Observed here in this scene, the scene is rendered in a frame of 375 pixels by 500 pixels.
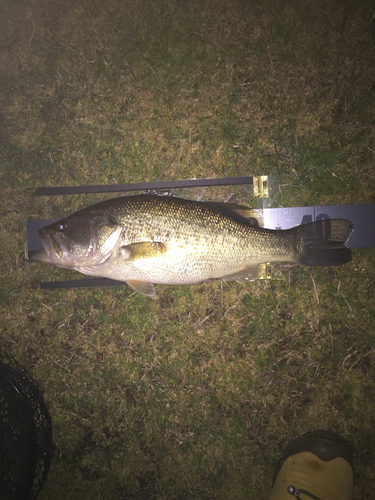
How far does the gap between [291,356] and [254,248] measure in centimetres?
120

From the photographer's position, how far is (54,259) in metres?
2.41

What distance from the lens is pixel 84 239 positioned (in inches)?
92.7

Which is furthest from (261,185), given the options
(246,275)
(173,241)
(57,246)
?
(57,246)

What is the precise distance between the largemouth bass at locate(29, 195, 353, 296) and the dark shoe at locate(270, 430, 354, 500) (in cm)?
171

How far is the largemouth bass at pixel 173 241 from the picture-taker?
7.68ft

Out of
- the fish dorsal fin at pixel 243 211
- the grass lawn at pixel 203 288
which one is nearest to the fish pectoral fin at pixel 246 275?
the grass lawn at pixel 203 288

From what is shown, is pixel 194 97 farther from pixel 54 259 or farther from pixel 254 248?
pixel 54 259

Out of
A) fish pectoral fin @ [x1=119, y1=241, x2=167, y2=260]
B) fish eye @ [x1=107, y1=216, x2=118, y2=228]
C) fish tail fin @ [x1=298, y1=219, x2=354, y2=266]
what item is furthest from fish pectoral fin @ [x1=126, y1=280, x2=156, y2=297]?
fish tail fin @ [x1=298, y1=219, x2=354, y2=266]

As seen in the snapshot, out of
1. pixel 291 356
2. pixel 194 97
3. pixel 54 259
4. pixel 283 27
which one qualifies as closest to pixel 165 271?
pixel 54 259

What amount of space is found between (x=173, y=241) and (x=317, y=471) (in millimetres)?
2506

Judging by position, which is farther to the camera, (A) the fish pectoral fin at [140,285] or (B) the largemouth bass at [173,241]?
(A) the fish pectoral fin at [140,285]

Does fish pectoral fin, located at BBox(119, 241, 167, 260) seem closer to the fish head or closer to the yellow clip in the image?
the fish head

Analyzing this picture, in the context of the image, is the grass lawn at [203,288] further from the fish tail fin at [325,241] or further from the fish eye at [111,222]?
the fish eye at [111,222]

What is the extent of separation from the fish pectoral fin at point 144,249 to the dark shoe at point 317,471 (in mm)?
2265
